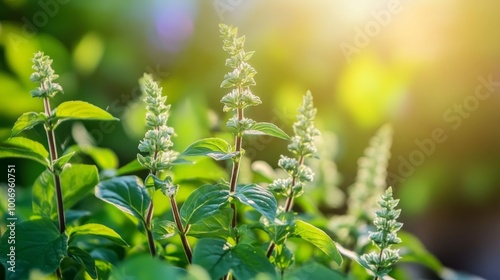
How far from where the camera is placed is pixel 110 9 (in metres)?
3.23

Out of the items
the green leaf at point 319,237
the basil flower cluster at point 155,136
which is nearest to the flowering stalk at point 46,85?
the basil flower cluster at point 155,136

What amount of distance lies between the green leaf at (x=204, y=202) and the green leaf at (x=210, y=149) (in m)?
0.05

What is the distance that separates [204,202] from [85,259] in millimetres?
206

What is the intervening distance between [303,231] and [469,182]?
2495 mm

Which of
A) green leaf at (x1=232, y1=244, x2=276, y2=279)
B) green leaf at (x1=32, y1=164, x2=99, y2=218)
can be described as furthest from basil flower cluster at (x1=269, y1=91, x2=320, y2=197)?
green leaf at (x1=32, y1=164, x2=99, y2=218)

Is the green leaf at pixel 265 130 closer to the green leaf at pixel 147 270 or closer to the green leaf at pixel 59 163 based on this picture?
the green leaf at pixel 59 163

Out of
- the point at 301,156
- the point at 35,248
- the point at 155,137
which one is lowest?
the point at 35,248

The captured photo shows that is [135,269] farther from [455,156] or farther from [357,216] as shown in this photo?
[455,156]

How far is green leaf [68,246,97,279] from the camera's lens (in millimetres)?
942

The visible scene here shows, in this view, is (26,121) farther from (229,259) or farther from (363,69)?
(363,69)

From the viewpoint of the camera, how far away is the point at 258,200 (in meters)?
0.88

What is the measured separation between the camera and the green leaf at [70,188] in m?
1.13

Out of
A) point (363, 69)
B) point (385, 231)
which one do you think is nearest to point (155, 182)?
point (385, 231)

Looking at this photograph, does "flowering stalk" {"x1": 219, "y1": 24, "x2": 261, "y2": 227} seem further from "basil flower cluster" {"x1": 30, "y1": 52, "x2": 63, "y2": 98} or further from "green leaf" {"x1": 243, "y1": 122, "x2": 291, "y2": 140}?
"basil flower cluster" {"x1": 30, "y1": 52, "x2": 63, "y2": 98}
